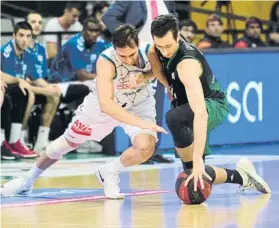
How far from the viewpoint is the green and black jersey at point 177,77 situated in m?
7.34

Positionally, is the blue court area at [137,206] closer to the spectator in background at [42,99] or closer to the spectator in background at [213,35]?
the spectator in background at [42,99]

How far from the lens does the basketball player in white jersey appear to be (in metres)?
7.38

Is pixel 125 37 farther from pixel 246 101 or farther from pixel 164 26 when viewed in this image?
pixel 246 101

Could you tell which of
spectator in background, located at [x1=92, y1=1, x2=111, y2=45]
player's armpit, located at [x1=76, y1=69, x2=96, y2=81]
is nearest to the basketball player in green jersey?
player's armpit, located at [x1=76, y1=69, x2=96, y2=81]

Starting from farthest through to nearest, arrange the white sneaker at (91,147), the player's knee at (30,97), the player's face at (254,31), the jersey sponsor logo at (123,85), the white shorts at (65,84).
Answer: the player's face at (254,31) → the white sneaker at (91,147) → the white shorts at (65,84) → the player's knee at (30,97) → the jersey sponsor logo at (123,85)

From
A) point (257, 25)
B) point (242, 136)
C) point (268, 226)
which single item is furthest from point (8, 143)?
point (268, 226)

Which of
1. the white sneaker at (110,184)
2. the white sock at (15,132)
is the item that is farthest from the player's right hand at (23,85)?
the white sneaker at (110,184)

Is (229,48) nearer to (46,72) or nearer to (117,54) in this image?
(46,72)

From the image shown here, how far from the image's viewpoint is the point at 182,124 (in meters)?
7.29

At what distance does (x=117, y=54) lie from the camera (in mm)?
7527

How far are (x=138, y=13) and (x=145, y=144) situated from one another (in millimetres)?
2996

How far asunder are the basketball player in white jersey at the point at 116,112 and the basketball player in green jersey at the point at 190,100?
188 mm

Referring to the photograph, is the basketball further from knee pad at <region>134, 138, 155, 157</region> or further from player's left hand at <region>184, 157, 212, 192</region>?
knee pad at <region>134, 138, 155, 157</region>

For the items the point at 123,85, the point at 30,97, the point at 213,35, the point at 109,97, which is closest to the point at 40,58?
the point at 30,97
